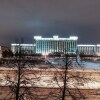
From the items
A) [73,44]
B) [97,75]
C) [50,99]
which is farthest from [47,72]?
[73,44]

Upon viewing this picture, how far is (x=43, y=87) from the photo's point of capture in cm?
2683

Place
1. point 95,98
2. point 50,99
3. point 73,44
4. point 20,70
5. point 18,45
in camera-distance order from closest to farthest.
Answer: point 20,70, point 18,45, point 50,99, point 95,98, point 73,44

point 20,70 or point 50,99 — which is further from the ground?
point 20,70

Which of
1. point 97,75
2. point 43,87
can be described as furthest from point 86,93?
point 97,75

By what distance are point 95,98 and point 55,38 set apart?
148939mm

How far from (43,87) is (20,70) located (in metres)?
10.1

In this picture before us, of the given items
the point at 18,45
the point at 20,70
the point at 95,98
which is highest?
the point at 18,45

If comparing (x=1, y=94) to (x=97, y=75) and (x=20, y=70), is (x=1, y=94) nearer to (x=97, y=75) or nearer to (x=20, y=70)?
(x=20, y=70)

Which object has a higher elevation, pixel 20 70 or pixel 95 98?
pixel 20 70

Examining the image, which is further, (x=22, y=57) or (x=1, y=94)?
(x=1, y=94)

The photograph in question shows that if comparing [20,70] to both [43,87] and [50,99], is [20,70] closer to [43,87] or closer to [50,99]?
[50,99]

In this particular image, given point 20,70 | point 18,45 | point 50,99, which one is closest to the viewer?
point 20,70

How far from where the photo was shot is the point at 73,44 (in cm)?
17275

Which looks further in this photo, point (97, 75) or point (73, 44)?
point (73, 44)
